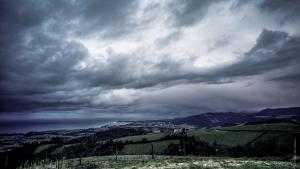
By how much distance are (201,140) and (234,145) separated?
15857 millimetres

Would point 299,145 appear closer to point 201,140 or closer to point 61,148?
point 201,140

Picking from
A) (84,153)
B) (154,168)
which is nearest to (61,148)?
(84,153)

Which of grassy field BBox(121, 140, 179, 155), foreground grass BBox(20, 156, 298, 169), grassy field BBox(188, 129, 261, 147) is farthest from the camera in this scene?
grassy field BBox(188, 129, 261, 147)

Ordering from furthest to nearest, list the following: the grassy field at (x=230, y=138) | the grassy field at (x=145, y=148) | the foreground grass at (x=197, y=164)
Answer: the grassy field at (x=230, y=138) < the grassy field at (x=145, y=148) < the foreground grass at (x=197, y=164)

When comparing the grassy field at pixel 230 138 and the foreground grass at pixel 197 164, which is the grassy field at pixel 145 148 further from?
the foreground grass at pixel 197 164

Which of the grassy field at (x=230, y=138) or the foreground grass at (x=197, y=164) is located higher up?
the foreground grass at (x=197, y=164)

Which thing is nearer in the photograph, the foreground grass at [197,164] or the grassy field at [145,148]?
the foreground grass at [197,164]

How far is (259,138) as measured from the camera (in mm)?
118375

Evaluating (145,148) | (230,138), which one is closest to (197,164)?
(145,148)

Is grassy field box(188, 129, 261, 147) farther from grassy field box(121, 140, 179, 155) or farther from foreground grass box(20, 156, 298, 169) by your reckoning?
foreground grass box(20, 156, 298, 169)

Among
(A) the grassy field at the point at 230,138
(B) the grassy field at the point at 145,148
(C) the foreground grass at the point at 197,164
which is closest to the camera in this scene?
(C) the foreground grass at the point at 197,164

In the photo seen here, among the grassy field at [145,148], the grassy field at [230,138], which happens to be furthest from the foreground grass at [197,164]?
the grassy field at [230,138]

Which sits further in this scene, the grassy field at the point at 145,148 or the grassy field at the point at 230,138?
the grassy field at the point at 230,138

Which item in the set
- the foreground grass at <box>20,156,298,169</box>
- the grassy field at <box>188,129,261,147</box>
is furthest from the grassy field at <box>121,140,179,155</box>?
the foreground grass at <box>20,156,298,169</box>
